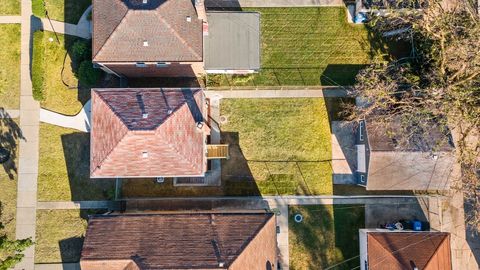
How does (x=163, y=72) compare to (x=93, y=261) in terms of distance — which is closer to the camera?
(x=93, y=261)

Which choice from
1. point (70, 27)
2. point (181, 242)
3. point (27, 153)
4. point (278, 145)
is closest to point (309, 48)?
point (278, 145)

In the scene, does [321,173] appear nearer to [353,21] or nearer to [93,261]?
[353,21]

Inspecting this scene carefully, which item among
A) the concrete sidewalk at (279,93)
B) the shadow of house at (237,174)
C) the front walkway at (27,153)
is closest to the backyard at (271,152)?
the shadow of house at (237,174)

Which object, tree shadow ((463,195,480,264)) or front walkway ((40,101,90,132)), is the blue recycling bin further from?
front walkway ((40,101,90,132))

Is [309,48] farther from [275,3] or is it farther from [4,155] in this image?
[4,155]

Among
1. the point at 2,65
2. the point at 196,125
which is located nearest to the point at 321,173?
the point at 196,125

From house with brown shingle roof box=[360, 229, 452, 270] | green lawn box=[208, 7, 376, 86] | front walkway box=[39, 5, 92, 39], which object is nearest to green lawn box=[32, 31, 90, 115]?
front walkway box=[39, 5, 92, 39]
